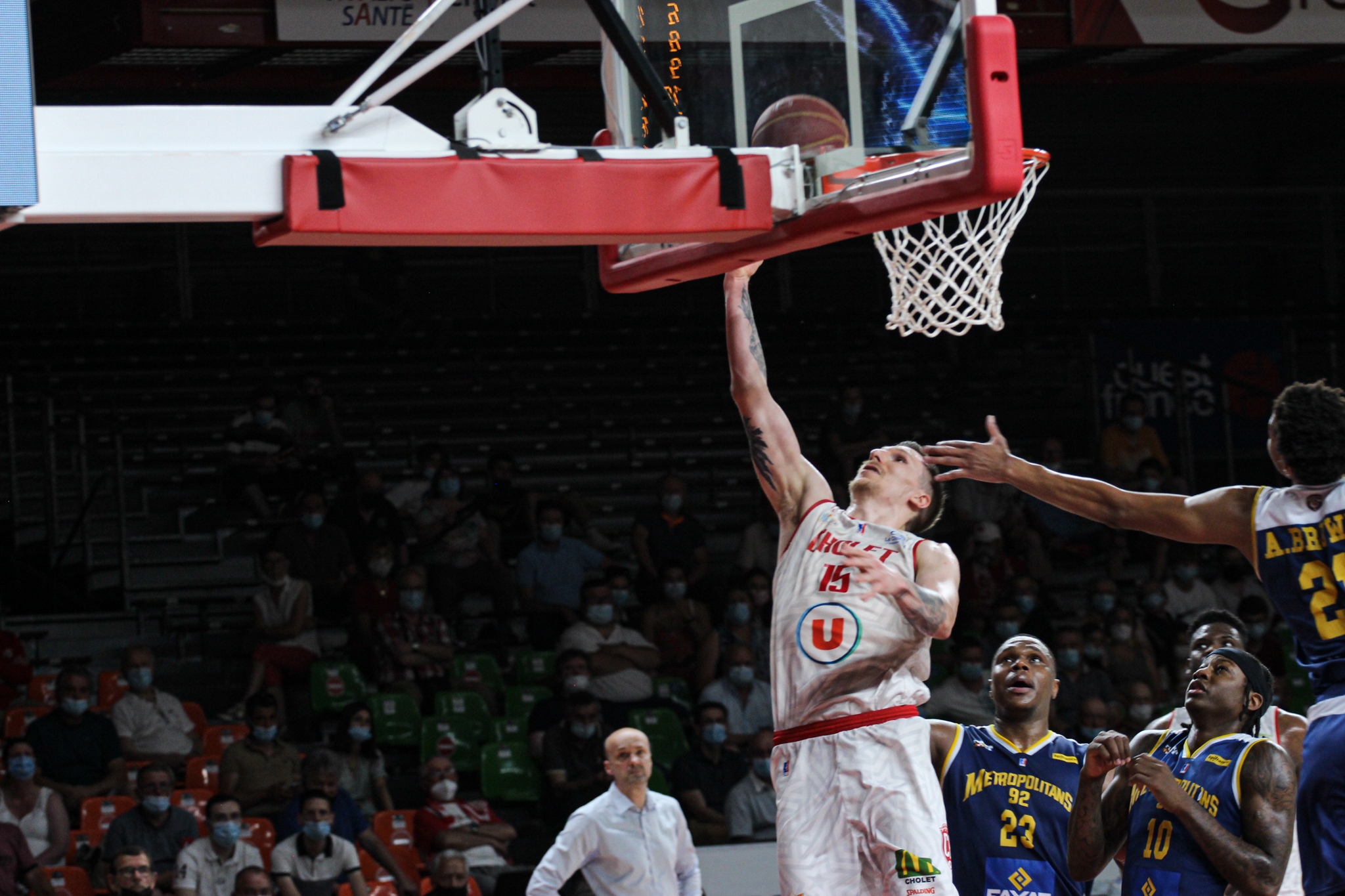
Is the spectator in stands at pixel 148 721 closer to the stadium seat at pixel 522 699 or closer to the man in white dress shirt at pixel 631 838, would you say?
the stadium seat at pixel 522 699

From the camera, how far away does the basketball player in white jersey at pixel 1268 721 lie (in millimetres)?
5863

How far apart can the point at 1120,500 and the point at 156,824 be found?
21.8ft

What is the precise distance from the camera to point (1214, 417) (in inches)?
655

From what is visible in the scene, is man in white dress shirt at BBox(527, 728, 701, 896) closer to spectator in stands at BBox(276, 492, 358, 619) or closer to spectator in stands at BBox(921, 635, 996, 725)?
spectator in stands at BBox(921, 635, 996, 725)

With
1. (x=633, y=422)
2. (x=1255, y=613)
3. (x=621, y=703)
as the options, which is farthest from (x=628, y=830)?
(x=633, y=422)

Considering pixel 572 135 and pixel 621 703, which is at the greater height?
pixel 572 135

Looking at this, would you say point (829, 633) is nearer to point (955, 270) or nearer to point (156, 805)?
point (955, 270)

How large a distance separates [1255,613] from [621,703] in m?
5.09

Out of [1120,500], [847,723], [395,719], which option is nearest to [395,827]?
[395,719]

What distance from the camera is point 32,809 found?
9727 mm

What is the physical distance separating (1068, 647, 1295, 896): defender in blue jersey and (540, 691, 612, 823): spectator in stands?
5.52 meters

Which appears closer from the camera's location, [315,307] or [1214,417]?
[1214,417]

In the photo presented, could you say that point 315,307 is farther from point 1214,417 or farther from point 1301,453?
point 1301,453

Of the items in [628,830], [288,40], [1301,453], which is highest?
[288,40]
